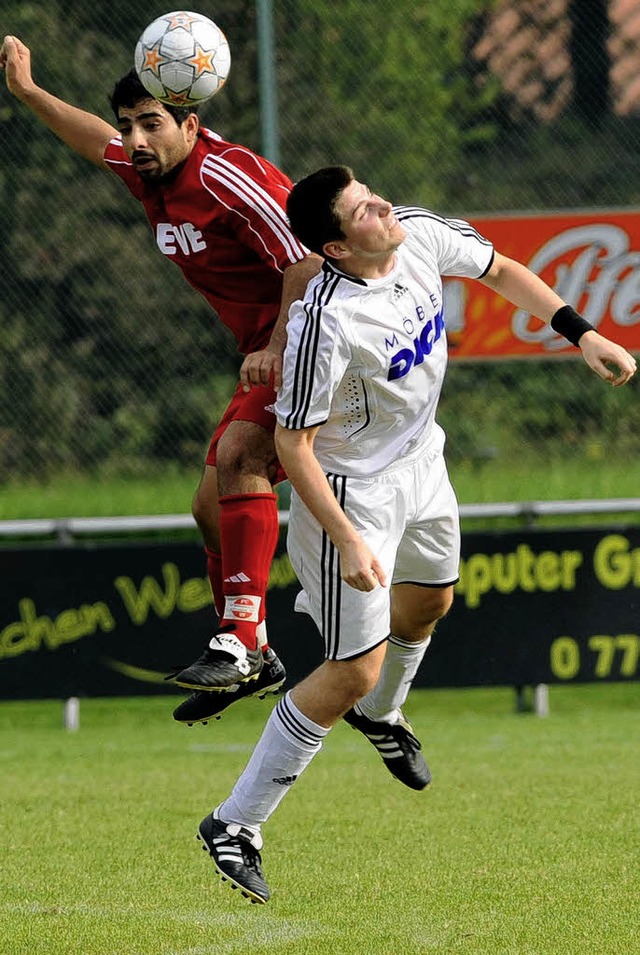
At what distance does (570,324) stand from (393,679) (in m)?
1.30

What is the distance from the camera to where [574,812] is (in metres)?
5.89

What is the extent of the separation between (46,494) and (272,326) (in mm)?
5267

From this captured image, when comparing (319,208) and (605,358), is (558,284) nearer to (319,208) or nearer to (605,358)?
(605,358)

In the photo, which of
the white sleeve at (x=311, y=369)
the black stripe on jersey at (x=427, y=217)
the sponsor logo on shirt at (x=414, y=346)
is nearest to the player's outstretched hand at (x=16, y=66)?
the black stripe on jersey at (x=427, y=217)

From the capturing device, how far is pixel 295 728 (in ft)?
14.3

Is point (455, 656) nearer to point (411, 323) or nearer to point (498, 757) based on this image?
point (498, 757)

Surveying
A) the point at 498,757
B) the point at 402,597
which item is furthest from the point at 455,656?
the point at 402,597

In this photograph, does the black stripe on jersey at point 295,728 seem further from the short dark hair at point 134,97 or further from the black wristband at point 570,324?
the short dark hair at point 134,97

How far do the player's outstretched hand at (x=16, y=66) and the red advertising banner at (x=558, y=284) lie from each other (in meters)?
4.01

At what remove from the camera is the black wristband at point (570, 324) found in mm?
4566

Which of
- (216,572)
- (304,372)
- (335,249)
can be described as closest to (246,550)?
(216,572)

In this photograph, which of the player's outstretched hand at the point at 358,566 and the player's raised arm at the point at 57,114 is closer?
the player's outstretched hand at the point at 358,566

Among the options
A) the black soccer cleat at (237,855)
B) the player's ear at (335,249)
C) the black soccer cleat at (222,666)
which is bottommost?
the black soccer cleat at (237,855)

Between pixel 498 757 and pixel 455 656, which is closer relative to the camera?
pixel 498 757
